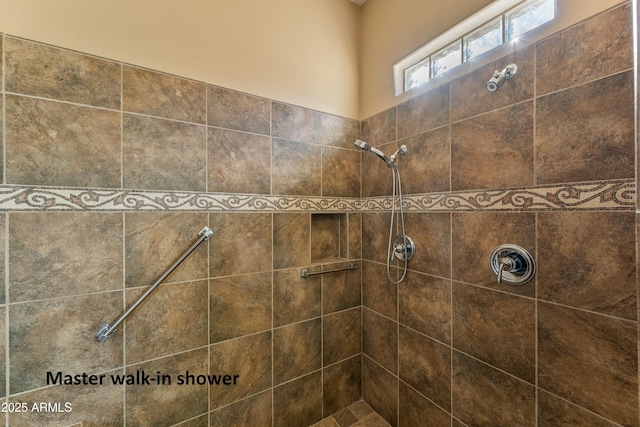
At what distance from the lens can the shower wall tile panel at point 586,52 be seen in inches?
30.7

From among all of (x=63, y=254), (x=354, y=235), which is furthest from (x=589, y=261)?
(x=63, y=254)

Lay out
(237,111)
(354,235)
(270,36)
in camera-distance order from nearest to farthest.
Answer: (237,111), (270,36), (354,235)

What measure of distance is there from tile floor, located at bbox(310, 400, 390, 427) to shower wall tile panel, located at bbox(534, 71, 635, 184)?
5.79 ft

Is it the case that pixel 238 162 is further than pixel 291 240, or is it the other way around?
pixel 291 240

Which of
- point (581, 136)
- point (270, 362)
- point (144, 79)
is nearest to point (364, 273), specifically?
point (270, 362)

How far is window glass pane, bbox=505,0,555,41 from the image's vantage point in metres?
1.01

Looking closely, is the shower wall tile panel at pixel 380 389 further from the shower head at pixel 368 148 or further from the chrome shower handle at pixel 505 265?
the shower head at pixel 368 148

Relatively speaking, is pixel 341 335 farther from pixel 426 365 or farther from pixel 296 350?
pixel 426 365

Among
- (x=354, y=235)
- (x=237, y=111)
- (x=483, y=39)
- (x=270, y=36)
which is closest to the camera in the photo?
(x=483, y=39)

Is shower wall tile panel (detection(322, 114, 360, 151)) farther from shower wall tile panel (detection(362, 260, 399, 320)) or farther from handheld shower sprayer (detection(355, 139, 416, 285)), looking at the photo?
shower wall tile panel (detection(362, 260, 399, 320))

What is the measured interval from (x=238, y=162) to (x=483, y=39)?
→ 1.47m

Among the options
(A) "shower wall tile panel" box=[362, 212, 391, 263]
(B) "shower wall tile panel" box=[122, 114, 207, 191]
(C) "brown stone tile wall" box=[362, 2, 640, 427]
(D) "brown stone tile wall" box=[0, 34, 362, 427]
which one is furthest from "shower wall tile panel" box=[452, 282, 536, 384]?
(B) "shower wall tile panel" box=[122, 114, 207, 191]

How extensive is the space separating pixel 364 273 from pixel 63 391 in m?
1.65

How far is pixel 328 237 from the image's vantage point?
1.80m
